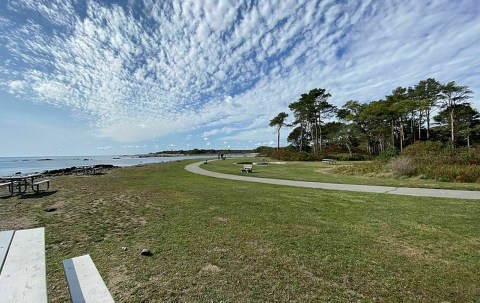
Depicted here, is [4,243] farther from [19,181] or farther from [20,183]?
[20,183]

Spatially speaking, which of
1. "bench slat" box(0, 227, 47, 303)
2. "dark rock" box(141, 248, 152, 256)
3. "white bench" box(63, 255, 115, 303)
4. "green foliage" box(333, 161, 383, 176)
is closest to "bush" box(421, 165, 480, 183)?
"green foliage" box(333, 161, 383, 176)

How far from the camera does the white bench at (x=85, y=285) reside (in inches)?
87.3

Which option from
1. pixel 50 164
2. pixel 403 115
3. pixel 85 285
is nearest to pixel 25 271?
pixel 85 285

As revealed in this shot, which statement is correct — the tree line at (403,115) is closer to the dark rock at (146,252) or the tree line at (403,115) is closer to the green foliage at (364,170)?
the green foliage at (364,170)

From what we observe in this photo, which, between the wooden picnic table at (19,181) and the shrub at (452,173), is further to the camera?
the shrub at (452,173)

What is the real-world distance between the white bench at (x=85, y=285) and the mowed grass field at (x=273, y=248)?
601 millimetres

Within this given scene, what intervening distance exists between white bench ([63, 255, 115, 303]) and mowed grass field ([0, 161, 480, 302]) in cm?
60

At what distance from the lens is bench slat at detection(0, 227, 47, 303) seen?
185cm

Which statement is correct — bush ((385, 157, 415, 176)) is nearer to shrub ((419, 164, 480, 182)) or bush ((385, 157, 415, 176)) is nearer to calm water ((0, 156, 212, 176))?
shrub ((419, 164, 480, 182))

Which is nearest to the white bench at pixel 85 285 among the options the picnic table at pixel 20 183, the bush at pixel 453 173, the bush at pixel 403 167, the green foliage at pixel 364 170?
the picnic table at pixel 20 183

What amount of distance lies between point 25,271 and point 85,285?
510 millimetres

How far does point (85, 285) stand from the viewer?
2.34 metres

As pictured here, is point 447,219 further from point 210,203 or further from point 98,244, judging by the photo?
point 98,244

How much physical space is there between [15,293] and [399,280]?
13.6 ft
